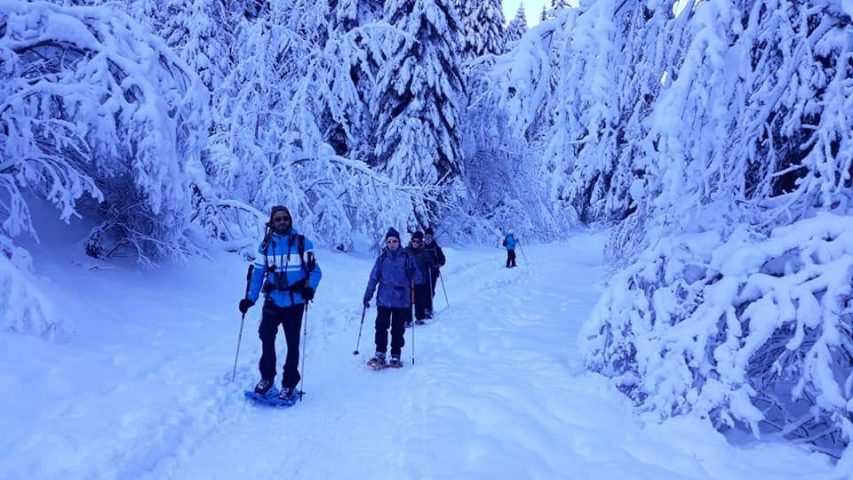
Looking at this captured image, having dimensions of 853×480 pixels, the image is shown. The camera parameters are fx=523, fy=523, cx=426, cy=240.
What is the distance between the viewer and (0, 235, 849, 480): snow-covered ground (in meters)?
3.84

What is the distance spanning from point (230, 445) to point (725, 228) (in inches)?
183

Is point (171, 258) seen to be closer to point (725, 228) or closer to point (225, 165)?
point (225, 165)

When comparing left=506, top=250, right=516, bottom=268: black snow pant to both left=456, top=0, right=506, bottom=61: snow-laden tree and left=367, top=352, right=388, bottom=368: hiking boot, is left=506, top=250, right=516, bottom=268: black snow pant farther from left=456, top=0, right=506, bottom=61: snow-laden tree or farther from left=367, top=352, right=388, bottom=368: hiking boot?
left=456, top=0, right=506, bottom=61: snow-laden tree

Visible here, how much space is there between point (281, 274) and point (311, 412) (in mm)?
1372

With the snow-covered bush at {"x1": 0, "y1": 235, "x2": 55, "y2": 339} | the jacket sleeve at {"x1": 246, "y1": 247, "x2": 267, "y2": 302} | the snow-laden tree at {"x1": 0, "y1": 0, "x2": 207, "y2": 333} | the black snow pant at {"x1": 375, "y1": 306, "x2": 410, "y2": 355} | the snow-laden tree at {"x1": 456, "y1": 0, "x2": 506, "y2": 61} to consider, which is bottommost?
the black snow pant at {"x1": 375, "y1": 306, "x2": 410, "y2": 355}

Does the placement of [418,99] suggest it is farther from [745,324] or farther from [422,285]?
[745,324]

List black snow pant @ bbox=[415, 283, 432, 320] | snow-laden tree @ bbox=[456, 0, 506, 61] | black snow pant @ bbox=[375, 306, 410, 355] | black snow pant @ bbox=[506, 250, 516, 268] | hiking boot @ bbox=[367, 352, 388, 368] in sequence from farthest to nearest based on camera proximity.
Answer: snow-laden tree @ bbox=[456, 0, 506, 61] < black snow pant @ bbox=[506, 250, 516, 268] < black snow pant @ bbox=[415, 283, 432, 320] < black snow pant @ bbox=[375, 306, 410, 355] < hiking boot @ bbox=[367, 352, 388, 368]

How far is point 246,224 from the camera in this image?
11.3 m

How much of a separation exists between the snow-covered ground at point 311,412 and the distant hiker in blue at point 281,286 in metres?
0.40

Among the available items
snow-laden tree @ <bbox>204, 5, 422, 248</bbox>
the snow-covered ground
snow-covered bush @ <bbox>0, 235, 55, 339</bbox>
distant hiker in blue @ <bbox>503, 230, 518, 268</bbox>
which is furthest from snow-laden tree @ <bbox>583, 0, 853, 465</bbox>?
distant hiker in blue @ <bbox>503, 230, 518, 268</bbox>

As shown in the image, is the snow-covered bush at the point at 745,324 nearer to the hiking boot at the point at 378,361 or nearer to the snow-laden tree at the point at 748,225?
the snow-laden tree at the point at 748,225

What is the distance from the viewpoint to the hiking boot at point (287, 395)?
514 cm

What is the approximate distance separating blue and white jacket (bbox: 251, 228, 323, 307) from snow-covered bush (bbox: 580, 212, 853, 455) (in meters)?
3.13

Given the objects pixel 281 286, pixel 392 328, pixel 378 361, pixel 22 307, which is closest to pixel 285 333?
pixel 281 286
